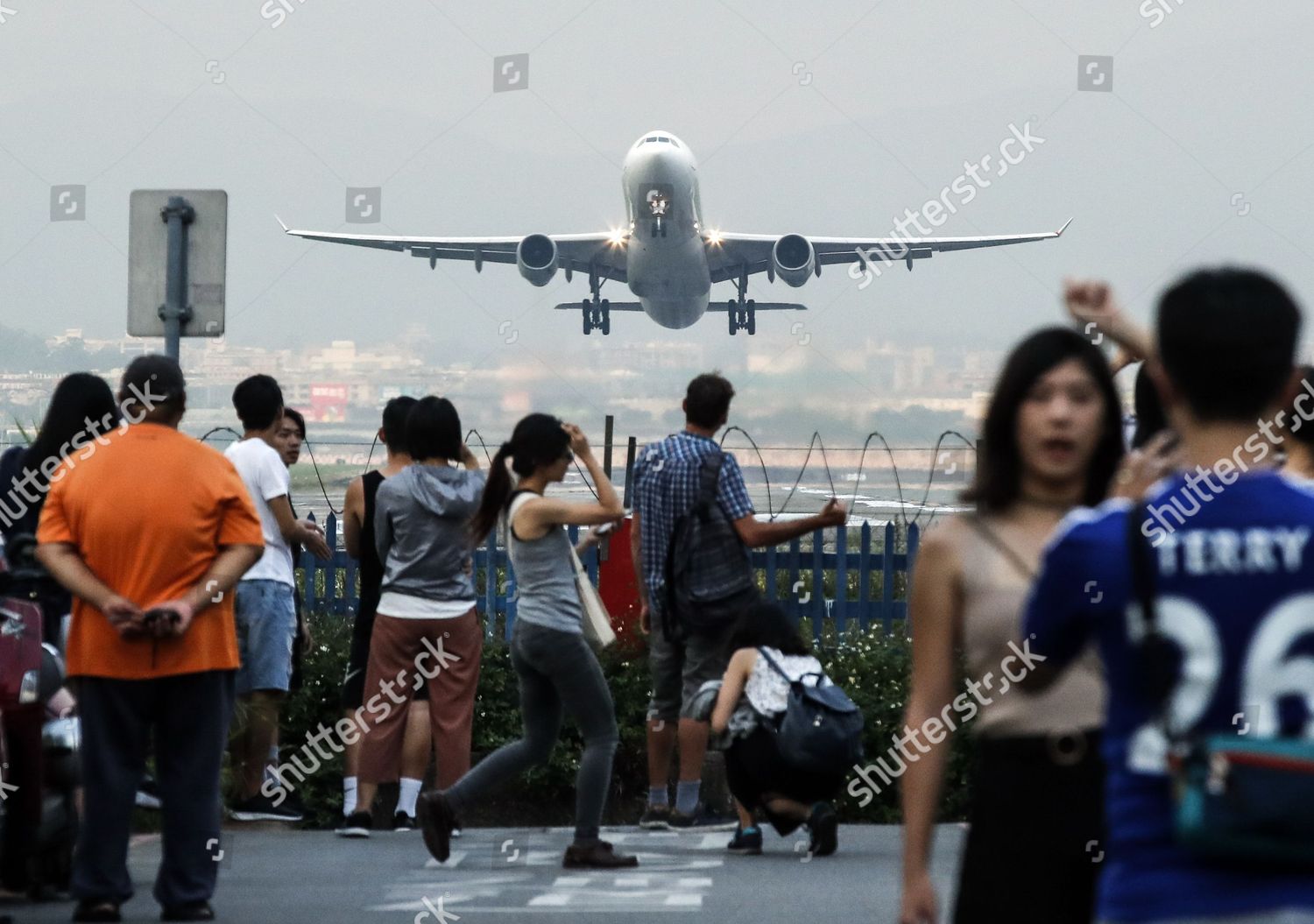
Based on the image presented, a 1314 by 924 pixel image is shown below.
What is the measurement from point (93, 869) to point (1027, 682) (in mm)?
3325

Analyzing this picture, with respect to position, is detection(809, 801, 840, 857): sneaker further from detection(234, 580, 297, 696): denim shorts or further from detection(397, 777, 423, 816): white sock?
detection(234, 580, 297, 696): denim shorts

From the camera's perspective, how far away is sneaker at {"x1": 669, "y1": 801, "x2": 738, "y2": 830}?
7.28 meters

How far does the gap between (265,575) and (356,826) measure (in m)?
1.06

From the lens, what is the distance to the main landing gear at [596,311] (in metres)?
33.5

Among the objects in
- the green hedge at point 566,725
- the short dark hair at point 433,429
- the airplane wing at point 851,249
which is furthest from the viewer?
the airplane wing at point 851,249

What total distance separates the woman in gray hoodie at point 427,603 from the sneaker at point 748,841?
122 centimetres

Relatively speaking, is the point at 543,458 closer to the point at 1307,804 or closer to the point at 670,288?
the point at 1307,804

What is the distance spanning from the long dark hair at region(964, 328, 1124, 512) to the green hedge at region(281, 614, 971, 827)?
18.1 ft

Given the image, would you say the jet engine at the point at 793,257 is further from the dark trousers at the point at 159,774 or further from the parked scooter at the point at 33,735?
the dark trousers at the point at 159,774

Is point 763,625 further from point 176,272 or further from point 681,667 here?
point 176,272

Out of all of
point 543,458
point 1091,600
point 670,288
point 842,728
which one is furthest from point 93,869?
point 670,288

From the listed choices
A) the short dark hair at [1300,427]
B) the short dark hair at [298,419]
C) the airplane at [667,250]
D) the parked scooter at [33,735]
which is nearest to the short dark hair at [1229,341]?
the short dark hair at [1300,427]

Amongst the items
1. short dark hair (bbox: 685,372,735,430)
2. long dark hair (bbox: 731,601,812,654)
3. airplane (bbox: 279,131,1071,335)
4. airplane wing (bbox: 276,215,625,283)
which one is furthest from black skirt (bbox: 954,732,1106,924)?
airplane wing (bbox: 276,215,625,283)

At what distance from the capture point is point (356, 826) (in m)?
7.12
